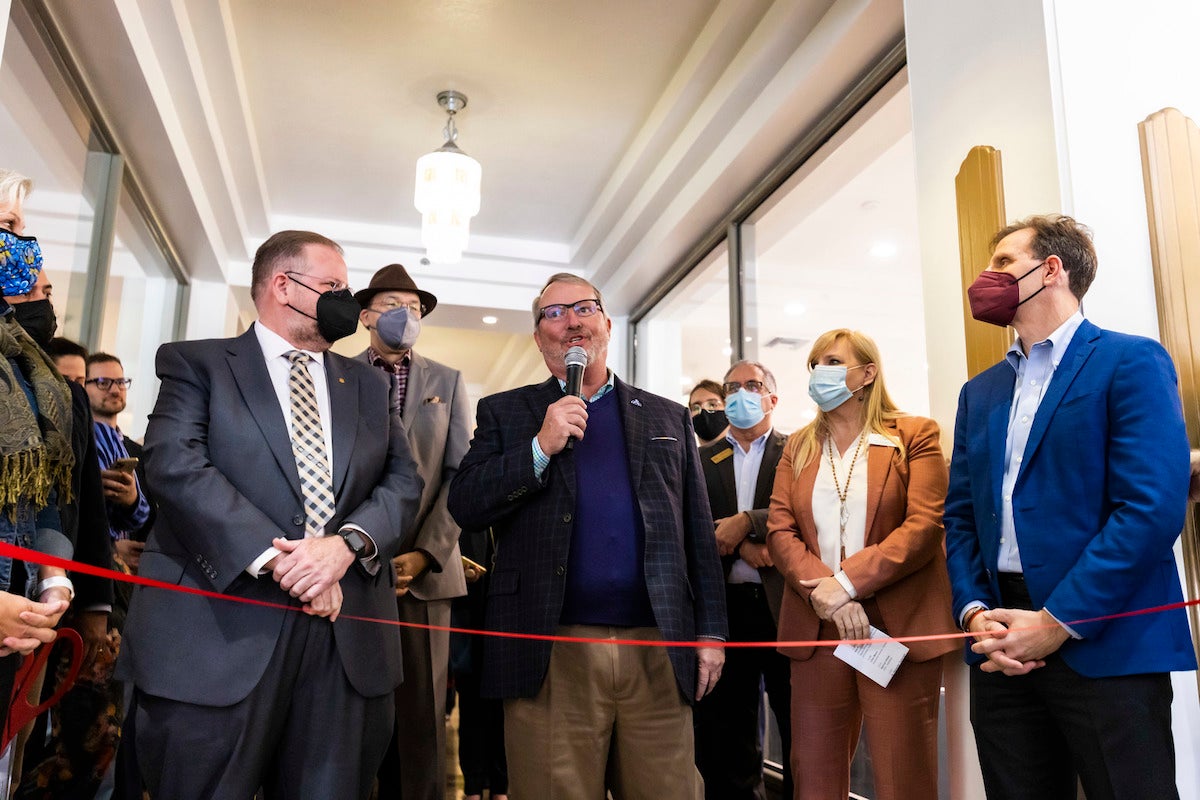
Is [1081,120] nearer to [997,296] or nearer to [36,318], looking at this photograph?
[997,296]

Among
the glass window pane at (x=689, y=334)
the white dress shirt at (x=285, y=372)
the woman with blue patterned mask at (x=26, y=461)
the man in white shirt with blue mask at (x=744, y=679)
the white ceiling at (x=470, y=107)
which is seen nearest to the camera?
the woman with blue patterned mask at (x=26, y=461)

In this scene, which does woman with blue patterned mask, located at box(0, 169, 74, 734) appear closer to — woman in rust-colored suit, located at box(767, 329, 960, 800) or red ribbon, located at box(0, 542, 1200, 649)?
red ribbon, located at box(0, 542, 1200, 649)

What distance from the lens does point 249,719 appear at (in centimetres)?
178

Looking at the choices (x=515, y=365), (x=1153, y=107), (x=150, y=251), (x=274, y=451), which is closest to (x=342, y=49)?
(x=150, y=251)

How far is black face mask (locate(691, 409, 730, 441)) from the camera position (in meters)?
3.73

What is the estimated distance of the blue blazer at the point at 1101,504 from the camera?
68.5 inches

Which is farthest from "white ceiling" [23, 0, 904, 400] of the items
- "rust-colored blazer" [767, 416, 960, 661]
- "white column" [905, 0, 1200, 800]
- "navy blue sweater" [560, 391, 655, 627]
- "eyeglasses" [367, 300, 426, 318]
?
"navy blue sweater" [560, 391, 655, 627]

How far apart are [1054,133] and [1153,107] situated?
0.27 metres

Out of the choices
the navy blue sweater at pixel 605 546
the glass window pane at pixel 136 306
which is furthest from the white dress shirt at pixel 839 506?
the glass window pane at pixel 136 306

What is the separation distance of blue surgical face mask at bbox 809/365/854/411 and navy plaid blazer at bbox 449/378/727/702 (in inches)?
19.4

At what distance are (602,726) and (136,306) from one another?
4.35 metres

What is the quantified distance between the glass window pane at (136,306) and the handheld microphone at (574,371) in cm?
325

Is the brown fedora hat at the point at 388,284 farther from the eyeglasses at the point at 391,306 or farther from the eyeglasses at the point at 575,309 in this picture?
the eyeglasses at the point at 575,309

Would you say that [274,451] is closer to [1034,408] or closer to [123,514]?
[123,514]
